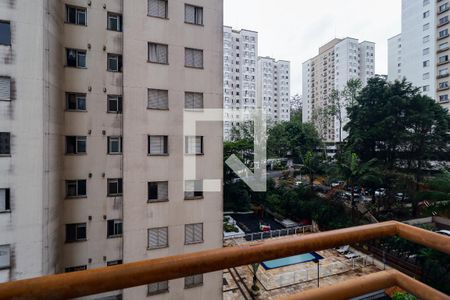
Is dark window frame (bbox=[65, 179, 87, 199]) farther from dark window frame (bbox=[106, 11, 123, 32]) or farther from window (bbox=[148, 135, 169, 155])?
dark window frame (bbox=[106, 11, 123, 32])

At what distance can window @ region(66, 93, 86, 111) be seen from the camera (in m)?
8.47

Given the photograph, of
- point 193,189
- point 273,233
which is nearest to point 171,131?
point 193,189

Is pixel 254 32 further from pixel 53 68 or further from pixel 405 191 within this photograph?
pixel 53 68

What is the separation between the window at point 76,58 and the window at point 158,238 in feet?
20.0

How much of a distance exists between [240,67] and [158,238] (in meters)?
49.1

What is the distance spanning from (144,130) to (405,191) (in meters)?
17.2

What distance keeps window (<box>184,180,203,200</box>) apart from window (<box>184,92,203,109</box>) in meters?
2.78

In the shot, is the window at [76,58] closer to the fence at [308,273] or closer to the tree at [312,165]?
the fence at [308,273]

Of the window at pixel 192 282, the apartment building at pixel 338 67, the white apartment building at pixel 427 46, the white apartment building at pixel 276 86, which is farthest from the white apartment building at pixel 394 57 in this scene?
the window at pixel 192 282

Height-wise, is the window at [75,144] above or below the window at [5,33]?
below

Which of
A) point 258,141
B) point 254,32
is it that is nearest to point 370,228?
point 258,141

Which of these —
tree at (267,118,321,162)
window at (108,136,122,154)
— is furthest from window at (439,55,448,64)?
window at (108,136,122,154)

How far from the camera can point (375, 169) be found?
16.6 metres

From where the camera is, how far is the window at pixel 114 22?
895 centimetres
